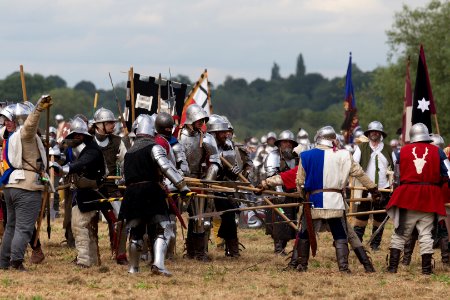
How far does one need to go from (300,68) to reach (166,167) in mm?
181347

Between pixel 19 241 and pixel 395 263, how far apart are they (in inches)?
163

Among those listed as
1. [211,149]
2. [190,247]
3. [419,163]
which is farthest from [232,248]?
[419,163]

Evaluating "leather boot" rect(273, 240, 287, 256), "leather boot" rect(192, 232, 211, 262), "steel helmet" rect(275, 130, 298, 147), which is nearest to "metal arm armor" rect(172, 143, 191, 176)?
"leather boot" rect(192, 232, 211, 262)

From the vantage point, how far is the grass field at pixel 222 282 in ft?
38.1

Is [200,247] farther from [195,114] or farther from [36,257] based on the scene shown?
[36,257]

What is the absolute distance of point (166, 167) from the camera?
12656 millimetres

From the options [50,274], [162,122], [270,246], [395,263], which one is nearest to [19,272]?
[50,274]

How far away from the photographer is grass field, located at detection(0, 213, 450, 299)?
11.6 metres

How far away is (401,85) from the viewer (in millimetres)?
54125

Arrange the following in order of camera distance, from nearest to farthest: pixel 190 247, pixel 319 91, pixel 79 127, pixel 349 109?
1. pixel 79 127
2. pixel 190 247
3. pixel 349 109
4. pixel 319 91

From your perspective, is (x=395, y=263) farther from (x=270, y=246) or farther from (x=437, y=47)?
(x=437, y=47)

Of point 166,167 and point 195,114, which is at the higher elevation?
point 195,114

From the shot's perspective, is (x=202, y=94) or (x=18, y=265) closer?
(x=18, y=265)

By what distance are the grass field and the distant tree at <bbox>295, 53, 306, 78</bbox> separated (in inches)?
6879
